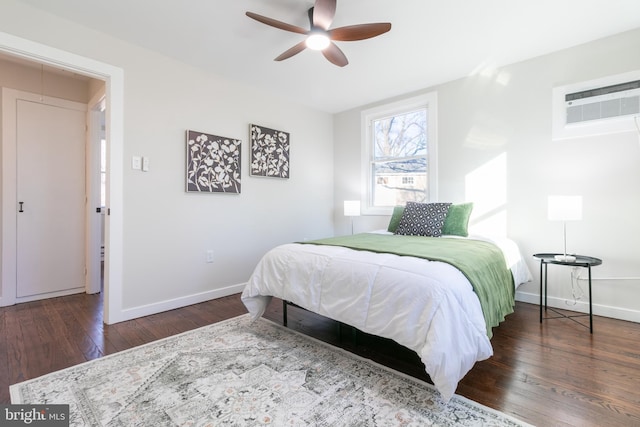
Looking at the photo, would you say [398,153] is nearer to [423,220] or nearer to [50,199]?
[423,220]

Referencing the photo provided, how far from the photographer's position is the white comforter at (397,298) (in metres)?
1.35

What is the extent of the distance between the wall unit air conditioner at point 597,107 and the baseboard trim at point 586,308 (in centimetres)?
151

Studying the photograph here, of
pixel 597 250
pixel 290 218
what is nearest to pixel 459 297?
pixel 597 250

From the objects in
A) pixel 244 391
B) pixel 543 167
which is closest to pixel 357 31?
pixel 543 167

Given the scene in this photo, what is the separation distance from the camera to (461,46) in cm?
264

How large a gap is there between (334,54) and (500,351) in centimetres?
247


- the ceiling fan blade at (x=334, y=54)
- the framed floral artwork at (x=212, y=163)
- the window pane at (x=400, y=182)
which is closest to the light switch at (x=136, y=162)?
the framed floral artwork at (x=212, y=163)

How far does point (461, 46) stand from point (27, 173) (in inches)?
172

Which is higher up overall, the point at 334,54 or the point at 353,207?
the point at 334,54

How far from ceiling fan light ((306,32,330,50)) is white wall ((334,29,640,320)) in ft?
6.16

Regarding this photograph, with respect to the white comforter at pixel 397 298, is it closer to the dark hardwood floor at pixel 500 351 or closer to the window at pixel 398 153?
the dark hardwood floor at pixel 500 351

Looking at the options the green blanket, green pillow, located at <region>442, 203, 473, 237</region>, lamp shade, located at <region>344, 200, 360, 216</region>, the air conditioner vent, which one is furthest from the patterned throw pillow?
the air conditioner vent

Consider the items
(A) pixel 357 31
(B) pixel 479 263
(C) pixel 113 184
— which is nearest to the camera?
(B) pixel 479 263

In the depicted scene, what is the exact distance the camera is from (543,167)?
112 inches
